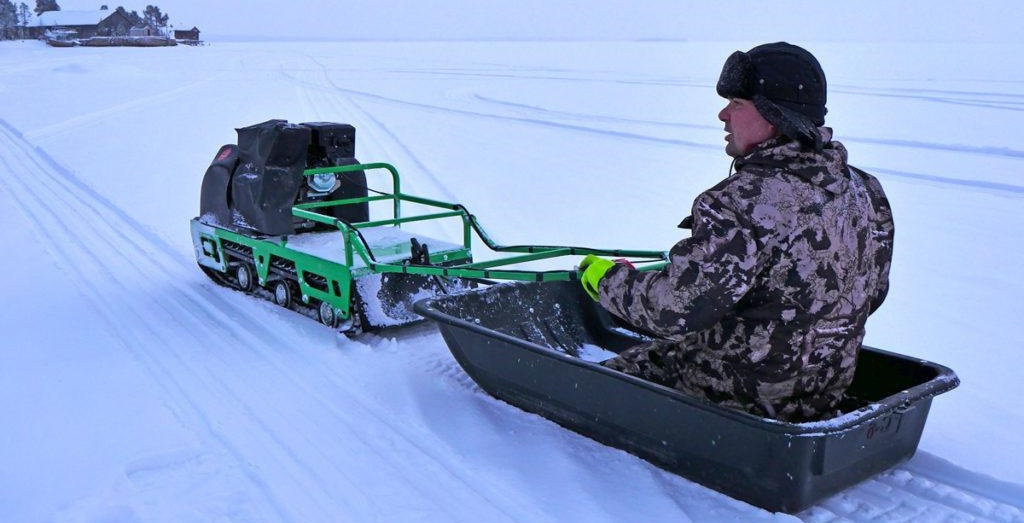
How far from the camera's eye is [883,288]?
281 cm

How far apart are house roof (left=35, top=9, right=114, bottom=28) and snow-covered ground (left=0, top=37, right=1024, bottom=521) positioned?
229 ft

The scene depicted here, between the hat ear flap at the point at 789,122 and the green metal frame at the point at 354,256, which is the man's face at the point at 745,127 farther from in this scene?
the green metal frame at the point at 354,256

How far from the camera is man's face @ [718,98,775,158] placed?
8.02 feet

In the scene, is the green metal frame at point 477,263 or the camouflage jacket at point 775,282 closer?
the camouflage jacket at point 775,282

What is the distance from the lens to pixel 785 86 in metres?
2.38

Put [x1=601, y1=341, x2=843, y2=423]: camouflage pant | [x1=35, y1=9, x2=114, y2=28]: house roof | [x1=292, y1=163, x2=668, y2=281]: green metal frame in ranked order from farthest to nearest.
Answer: [x1=35, y1=9, x2=114, y2=28]: house roof
[x1=292, y1=163, x2=668, y2=281]: green metal frame
[x1=601, y1=341, x2=843, y2=423]: camouflage pant

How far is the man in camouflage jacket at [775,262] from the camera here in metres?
2.36

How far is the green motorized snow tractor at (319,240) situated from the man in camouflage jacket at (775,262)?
1.27 m

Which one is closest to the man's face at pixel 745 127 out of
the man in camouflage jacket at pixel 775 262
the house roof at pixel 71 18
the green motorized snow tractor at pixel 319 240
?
the man in camouflage jacket at pixel 775 262

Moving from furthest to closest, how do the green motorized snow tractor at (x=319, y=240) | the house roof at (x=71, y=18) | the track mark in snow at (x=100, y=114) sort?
the house roof at (x=71, y=18), the track mark in snow at (x=100, y=114), the green motorized snow tractor at (x=319, y=240)

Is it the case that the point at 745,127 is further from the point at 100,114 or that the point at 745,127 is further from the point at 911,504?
the point at 100,114

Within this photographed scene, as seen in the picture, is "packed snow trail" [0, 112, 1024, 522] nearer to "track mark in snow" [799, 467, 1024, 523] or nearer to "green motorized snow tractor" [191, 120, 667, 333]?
"track mark in snow" [799, 467, 1024, 523]

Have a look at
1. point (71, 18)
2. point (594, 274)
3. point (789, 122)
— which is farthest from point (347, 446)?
point (71, 18)

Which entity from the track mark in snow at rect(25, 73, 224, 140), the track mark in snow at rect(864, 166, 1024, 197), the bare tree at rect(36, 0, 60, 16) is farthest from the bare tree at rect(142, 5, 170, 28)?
the track mark in snow at rect(864, 166, 1024, 197)
